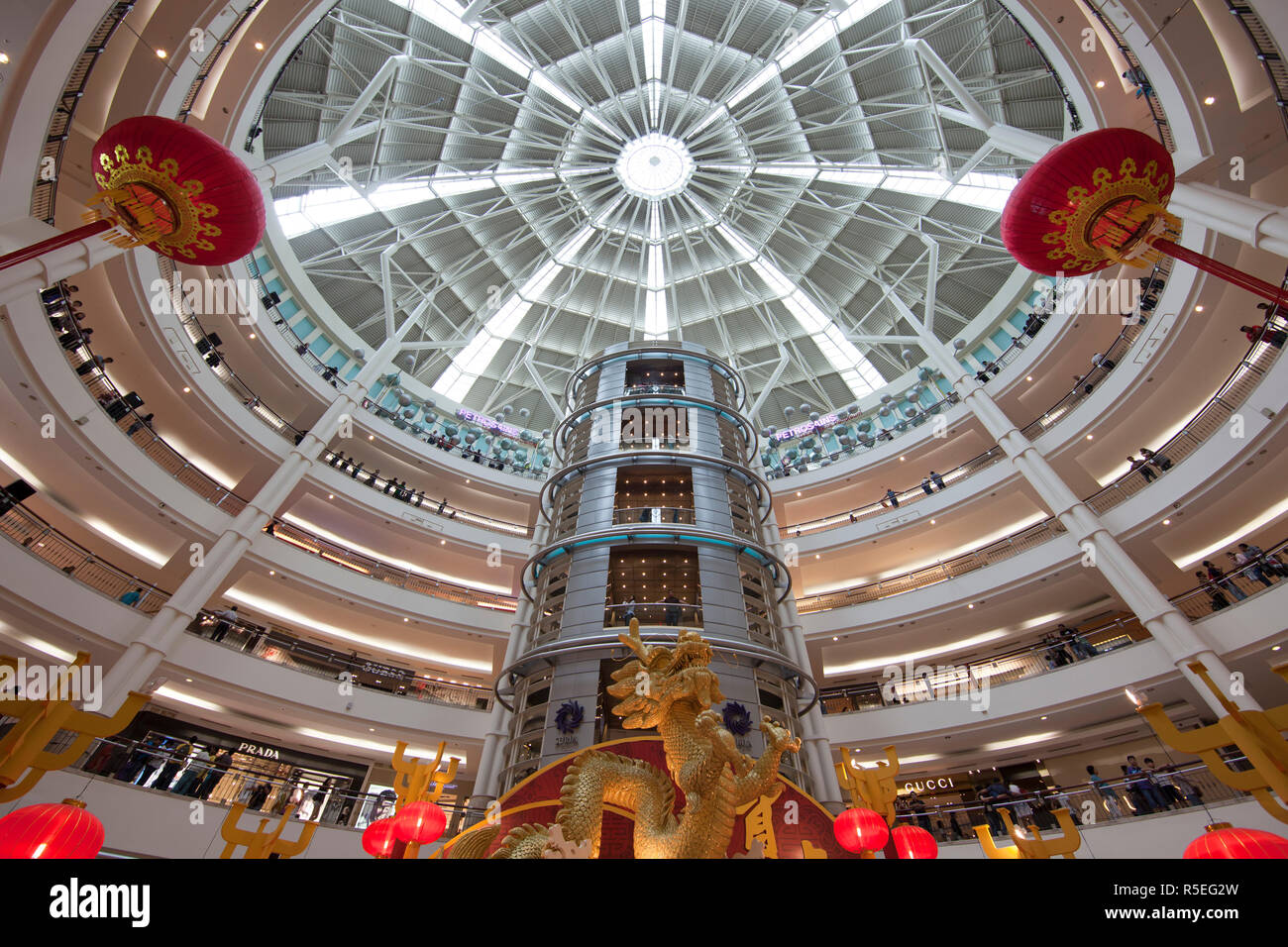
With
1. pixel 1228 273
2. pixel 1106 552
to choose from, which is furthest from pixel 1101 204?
pixel 1106 552

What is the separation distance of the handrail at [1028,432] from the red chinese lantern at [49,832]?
23.6 meters

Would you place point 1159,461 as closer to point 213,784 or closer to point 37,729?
point 37,729

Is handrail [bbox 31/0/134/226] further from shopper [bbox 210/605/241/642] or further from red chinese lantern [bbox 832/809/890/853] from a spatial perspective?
red chinese lantern [bbox 832/809/890/853]

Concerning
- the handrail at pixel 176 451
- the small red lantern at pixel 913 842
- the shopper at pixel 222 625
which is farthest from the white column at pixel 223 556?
the small red lantern at pixel 913 842

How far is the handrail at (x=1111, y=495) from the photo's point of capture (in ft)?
53.7

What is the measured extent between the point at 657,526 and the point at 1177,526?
1716 centimetres

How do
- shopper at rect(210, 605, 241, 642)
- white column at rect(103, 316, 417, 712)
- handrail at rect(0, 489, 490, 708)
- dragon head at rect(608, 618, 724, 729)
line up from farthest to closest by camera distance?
1. shopper at rect(210, 605, 241, 642)
2. handrail at rect(0, 489, 490, 708)
3. white column at rect(103, 316, 417, 712)
4. dragon head at rect(608, 618, 724, 729)

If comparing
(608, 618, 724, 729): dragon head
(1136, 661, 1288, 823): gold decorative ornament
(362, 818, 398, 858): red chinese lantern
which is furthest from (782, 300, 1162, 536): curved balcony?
(608, 618, 724, 729): dragon head

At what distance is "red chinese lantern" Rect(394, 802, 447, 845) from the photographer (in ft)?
30.6

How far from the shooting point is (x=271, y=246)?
1047 inches

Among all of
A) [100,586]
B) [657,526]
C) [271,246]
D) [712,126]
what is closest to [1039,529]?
[657,526]

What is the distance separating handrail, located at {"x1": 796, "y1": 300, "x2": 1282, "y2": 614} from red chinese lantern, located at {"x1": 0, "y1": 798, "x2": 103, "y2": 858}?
21906mm

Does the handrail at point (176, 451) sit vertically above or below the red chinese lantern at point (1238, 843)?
above

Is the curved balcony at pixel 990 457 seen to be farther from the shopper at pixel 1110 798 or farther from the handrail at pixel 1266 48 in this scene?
the shopper at pixel 1110 798
